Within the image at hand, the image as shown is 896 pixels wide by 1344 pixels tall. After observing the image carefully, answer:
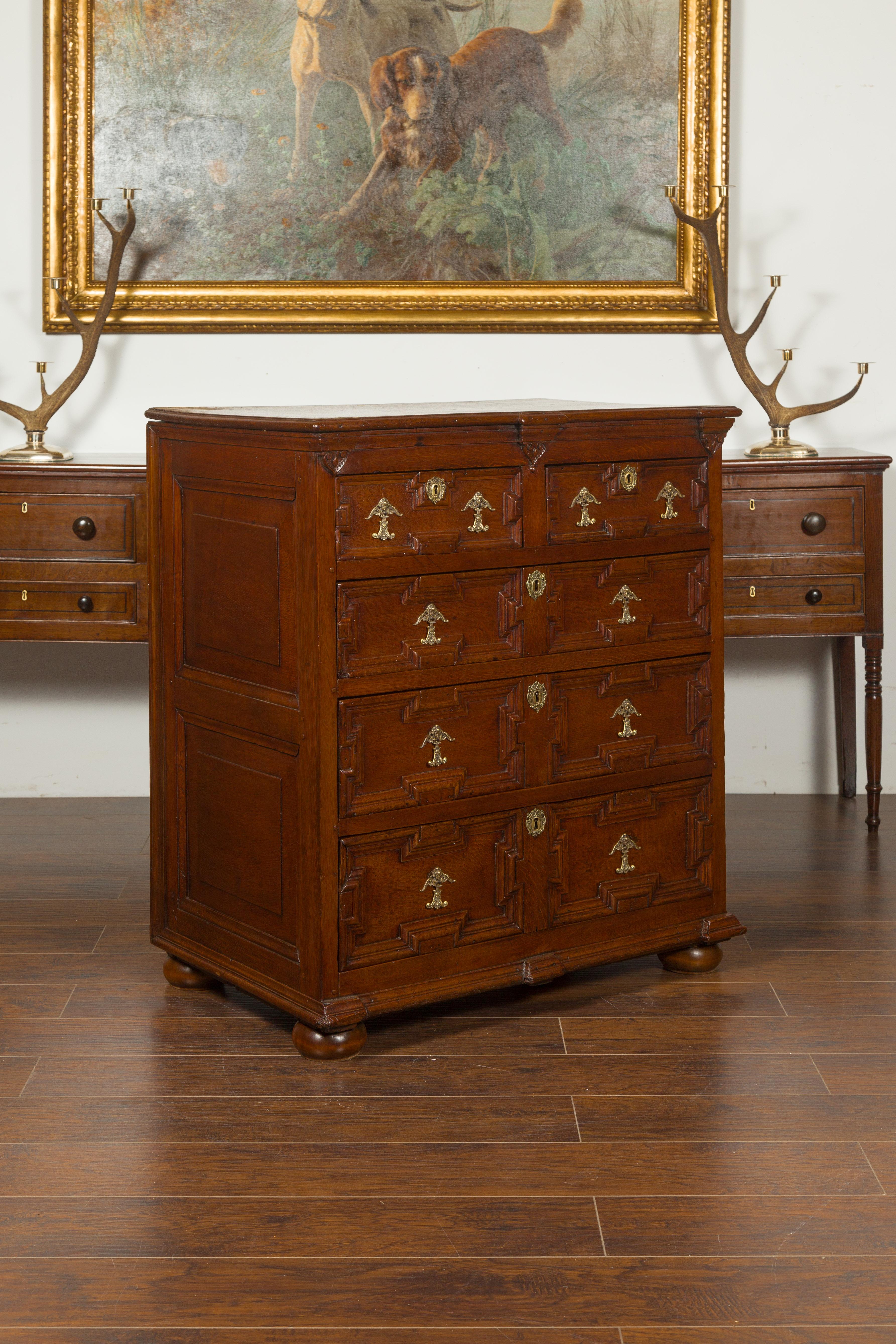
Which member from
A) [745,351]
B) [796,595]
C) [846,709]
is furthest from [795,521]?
[846,709]

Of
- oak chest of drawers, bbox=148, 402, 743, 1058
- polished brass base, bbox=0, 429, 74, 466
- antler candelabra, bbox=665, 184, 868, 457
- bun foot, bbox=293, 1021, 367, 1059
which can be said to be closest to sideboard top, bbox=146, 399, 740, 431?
oak chest of drawers, bbox=148, 402, 743, 1058

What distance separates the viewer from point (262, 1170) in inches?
98.0

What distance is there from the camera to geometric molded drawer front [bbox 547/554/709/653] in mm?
3129

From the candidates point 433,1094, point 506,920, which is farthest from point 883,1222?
point 506,920

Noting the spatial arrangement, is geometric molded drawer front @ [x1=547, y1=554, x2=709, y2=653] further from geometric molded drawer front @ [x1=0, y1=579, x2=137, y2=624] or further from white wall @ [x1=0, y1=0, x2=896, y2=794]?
white wall @ [x1=0, y1=0, x2=896, y2=794]

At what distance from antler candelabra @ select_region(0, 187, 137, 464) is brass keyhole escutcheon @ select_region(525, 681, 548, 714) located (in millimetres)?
1857

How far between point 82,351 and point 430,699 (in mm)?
2114

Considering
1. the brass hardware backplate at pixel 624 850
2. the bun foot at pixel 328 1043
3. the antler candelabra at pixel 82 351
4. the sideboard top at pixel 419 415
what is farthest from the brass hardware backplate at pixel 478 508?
the antler candelabra at pixel 82 351

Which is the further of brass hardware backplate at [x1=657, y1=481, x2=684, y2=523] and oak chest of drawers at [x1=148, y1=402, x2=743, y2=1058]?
brass hardware backplate at [x1=657, y1=481, x2=684, y2=523]

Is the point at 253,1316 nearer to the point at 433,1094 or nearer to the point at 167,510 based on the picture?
the point at 433,1094

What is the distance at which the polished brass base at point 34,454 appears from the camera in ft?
13.9

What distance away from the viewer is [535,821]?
3.13 m

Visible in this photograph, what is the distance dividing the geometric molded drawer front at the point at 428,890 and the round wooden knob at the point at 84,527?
1.65 meters

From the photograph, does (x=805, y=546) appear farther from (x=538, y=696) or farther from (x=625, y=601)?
(x=538, y=696)
